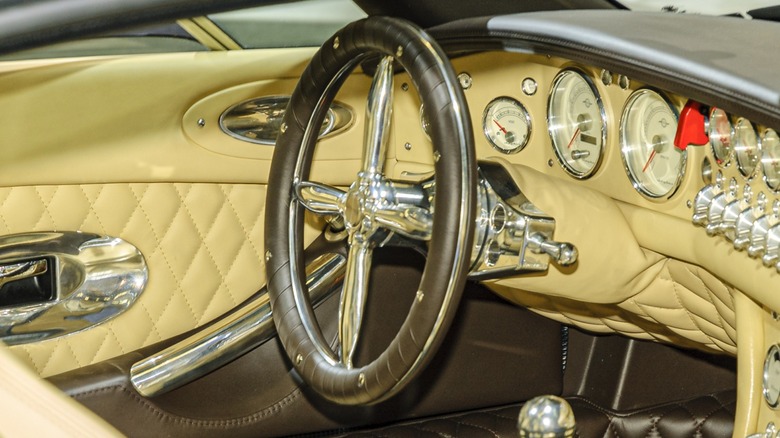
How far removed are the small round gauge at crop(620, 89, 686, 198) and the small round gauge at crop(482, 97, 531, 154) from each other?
0.78 feet

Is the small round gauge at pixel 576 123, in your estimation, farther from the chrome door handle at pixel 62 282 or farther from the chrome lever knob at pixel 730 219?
the chrome door handle at pixel 62 282

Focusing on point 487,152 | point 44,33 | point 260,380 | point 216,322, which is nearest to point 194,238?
point 216,322

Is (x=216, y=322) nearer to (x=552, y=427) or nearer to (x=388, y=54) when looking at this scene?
(x=388, y=54)

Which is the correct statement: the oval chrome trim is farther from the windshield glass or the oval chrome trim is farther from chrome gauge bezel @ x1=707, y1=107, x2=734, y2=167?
chrome gauge bezel @ x1=707, y1=107, x2=734, y2=167

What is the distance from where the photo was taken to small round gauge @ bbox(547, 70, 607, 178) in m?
1.53

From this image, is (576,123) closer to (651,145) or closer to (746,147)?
(651,145)

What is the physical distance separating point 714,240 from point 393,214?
45 centimetres

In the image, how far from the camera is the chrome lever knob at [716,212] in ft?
4.26

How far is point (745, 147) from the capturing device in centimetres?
122

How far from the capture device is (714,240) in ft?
4.46

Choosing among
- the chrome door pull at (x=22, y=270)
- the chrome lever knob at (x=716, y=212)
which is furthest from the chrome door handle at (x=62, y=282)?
the chrome lever knob at (x=716, y=212)

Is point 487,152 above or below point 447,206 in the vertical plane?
below

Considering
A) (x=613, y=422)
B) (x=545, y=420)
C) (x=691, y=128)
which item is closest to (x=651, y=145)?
(x=691, y=128)

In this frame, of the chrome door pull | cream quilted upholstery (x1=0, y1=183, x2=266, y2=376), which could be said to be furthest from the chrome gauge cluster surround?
the chrome door pull
